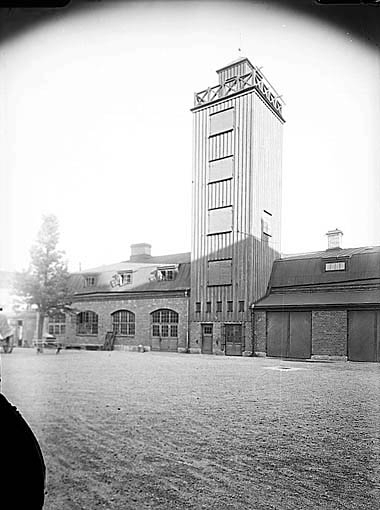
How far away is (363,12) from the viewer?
2.42m

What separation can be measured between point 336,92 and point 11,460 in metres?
1.84

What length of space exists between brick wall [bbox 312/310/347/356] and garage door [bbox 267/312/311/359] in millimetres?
27

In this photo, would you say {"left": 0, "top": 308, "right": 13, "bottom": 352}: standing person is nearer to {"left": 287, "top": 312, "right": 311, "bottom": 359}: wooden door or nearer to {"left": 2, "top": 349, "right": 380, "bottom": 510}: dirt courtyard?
{"left": 2, "top": 349, "right": 380, "bottom": 510}: dirt courtyard

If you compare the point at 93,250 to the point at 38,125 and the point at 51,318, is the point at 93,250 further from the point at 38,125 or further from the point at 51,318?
the point at 38,125

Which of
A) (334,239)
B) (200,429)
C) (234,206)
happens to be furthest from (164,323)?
(334,239)

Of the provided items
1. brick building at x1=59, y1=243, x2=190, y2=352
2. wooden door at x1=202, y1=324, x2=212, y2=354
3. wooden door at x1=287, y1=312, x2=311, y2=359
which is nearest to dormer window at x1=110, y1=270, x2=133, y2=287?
brick building at x1=59, y1=243, x2=190, y2=352

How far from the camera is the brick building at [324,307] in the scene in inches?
92.3

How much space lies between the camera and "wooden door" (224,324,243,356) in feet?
8.25

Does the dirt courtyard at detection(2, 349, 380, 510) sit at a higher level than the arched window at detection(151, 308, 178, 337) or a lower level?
lower

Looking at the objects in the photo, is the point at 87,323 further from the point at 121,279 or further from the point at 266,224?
the point at 266,224

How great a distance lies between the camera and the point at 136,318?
2660mm

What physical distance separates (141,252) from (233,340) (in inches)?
21.7

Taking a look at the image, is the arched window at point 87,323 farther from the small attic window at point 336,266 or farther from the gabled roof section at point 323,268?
the small attic window at point 336,266

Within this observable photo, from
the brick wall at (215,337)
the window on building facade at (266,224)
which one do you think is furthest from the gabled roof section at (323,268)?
the brick wall at (215,337)
